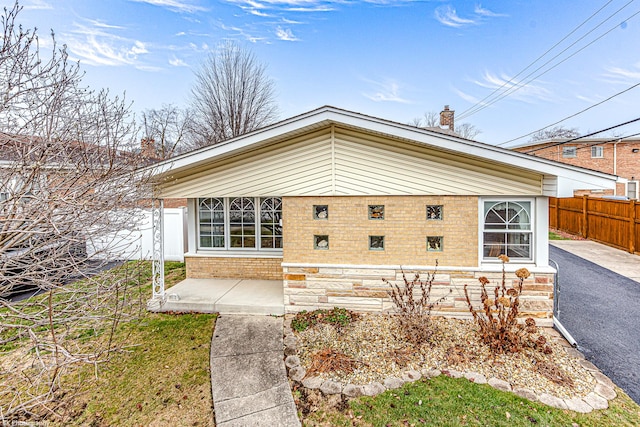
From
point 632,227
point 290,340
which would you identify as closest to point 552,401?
point 290,340

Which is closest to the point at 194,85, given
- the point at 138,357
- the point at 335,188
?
the point at 335,188

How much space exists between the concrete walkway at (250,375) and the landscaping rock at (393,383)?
4.13 ft

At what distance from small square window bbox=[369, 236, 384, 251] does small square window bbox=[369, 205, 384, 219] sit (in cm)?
42

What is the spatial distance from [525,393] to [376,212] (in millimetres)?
3514

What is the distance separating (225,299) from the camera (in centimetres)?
659

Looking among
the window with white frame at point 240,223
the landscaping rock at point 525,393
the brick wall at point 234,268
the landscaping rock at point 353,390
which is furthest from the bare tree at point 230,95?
the landscaping rock at point 525,393

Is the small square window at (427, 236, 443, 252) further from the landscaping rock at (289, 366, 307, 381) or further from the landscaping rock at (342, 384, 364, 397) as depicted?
the landscaping rock at (289, 366, 307, 381)

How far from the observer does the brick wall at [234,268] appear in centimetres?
796

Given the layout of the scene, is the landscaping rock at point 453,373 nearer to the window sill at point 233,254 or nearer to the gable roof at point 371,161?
the gable roof at point 371,161

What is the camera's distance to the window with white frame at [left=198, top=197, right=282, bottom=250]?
7922 millimetres

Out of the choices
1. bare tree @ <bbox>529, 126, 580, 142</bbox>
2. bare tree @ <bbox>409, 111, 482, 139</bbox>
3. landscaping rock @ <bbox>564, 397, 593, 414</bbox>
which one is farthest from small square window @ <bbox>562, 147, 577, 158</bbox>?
landscaping rock @ <bbox>564, 397, 593, 414</bbox>

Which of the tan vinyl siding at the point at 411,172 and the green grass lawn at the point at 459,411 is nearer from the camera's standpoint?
the green grass lawn at the point at 459,411

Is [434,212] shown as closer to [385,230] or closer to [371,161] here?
[385,230]

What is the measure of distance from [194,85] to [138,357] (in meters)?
18.7
